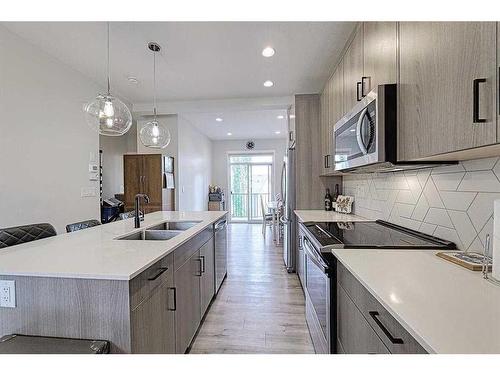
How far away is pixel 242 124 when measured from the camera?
670 cm

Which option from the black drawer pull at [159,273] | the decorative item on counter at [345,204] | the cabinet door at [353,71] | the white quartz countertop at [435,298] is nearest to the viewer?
the white quartz countertop at [435,298]

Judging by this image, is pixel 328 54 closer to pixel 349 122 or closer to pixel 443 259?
pixel 349 122

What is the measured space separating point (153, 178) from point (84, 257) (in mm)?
3838

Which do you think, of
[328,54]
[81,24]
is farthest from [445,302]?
[81,24]

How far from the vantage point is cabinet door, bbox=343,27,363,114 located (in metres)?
2.10

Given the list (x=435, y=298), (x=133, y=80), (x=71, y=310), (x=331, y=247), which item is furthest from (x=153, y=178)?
(x=435, y=298)

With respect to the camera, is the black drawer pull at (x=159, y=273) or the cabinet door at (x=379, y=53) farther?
the cabinet door at (x=379, y=53)

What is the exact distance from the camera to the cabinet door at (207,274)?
2414 millimetres

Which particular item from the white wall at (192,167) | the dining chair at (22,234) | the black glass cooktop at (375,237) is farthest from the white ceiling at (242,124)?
the black glass cooktop at (375,237)

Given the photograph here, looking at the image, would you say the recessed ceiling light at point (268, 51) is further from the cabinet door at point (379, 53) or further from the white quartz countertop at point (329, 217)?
the white quartz countertop at point (329, 217)

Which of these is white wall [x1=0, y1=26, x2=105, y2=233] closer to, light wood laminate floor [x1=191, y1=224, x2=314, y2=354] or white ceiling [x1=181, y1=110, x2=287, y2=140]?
light wood laminate floor [x1=191, y1=224, x2=314, y2=354]

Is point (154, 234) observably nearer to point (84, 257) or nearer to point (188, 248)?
point (188, 248)
